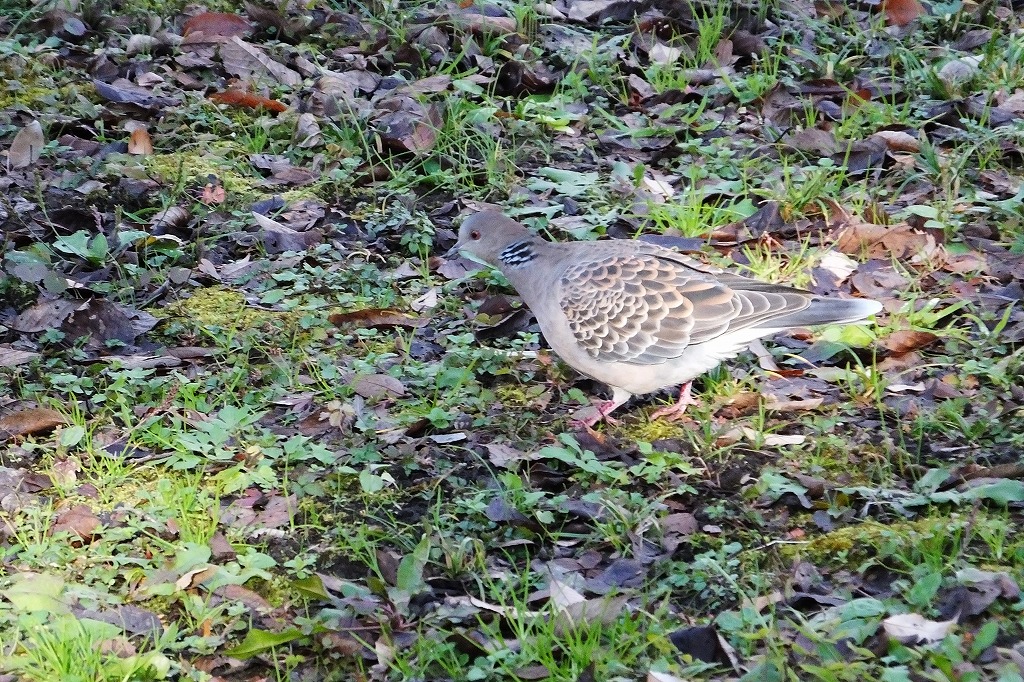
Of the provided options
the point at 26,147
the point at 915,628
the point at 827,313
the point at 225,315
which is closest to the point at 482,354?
the point at 225,315

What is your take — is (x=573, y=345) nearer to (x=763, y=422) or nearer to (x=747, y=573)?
(x=763, y=422)

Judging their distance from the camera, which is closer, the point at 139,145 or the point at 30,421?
the point at 30,421

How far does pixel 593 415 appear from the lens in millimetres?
4250

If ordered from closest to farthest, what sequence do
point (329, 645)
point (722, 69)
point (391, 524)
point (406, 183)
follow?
point (329, 645) → point (391, 524) → point (406, 183) → point (722, 69)

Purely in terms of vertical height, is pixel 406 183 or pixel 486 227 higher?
pixel 486 227

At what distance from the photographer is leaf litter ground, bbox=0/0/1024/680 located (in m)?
3.17

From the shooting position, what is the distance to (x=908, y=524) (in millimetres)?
3484

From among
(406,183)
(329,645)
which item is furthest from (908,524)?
(406,183)

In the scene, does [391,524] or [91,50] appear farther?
[91,50]

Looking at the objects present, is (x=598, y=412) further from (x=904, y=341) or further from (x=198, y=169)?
(x=198, y=169)

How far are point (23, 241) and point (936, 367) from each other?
154 inches

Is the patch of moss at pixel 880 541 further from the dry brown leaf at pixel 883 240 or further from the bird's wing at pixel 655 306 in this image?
the dry brown leaf at pixel 883 240

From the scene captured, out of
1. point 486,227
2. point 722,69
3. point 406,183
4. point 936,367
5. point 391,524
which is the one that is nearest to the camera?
point 391,524

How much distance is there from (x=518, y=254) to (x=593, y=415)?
0.75 m
